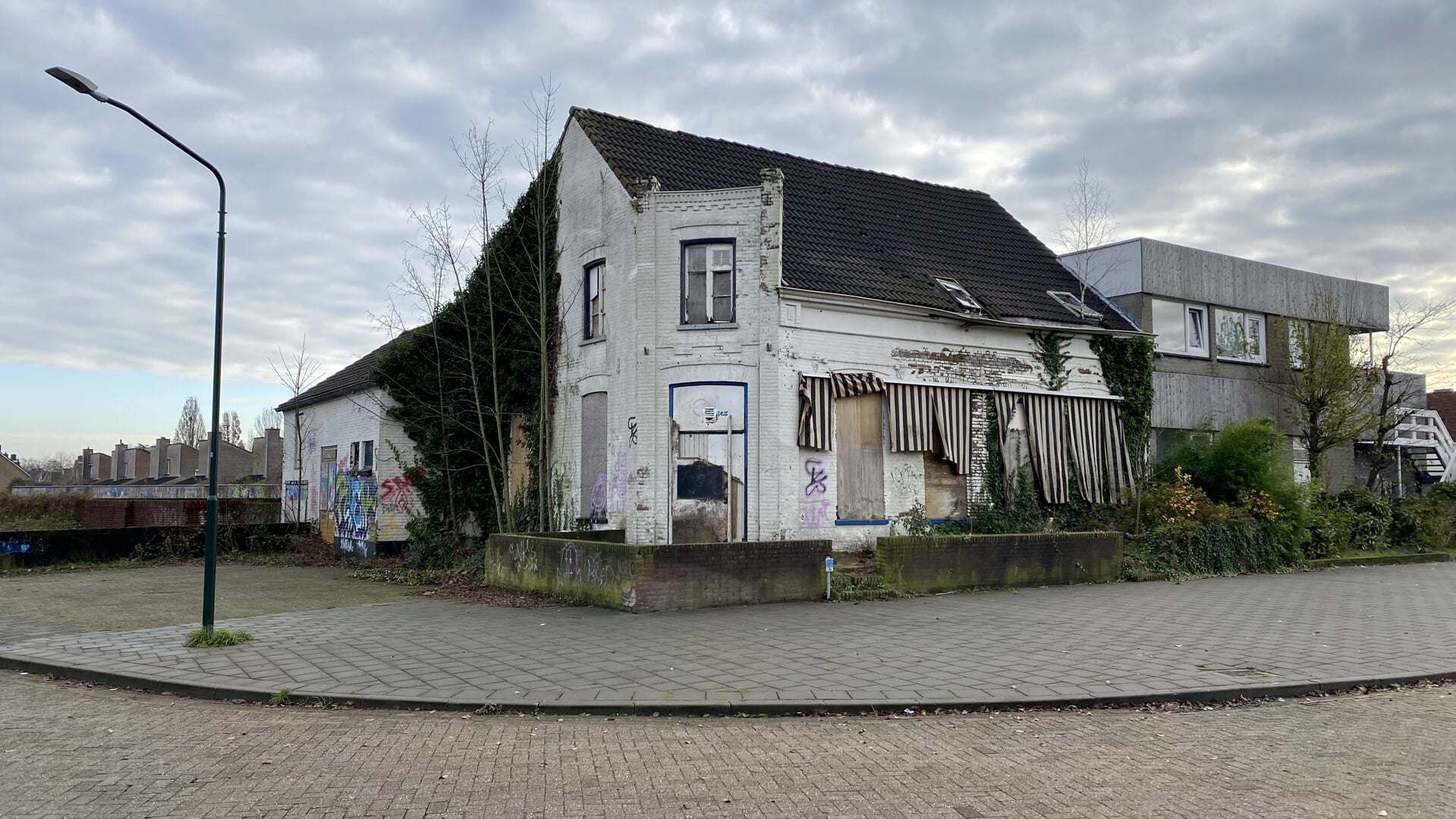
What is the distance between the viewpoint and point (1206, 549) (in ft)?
56.4

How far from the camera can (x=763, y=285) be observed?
16297 mm

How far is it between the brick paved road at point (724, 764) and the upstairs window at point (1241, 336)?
19.6 m

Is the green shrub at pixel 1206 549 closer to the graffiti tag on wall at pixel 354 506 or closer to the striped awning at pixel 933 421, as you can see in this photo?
the striped awning at pixel 933 421

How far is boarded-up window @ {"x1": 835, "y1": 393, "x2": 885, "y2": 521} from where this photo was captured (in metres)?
17.0

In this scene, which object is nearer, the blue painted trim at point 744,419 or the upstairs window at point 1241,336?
the blue painted trim at point 744,419

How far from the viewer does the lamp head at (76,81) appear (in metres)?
8.83

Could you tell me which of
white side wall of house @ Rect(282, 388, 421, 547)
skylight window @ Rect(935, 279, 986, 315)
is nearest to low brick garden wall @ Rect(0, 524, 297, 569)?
white side wall of house @ Rect(282, 388, 421, 547)

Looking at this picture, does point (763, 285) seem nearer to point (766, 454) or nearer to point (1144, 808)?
point (766, 454)

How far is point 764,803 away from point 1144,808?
6.67 feet

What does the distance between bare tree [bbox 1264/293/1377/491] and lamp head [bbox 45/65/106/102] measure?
26.8m

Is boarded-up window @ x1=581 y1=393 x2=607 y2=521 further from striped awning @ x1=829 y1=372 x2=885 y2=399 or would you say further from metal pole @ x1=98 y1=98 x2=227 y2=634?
metal pole @ x1=98 y1=98 x2=227 y2=634

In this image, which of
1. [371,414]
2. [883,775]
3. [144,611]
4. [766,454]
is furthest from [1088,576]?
[371,414]

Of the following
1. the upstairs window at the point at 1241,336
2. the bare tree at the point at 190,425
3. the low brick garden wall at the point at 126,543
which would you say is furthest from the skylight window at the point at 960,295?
the bare tree at the point at 190,425

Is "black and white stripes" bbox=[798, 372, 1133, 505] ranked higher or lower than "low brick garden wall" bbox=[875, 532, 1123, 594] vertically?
higher
